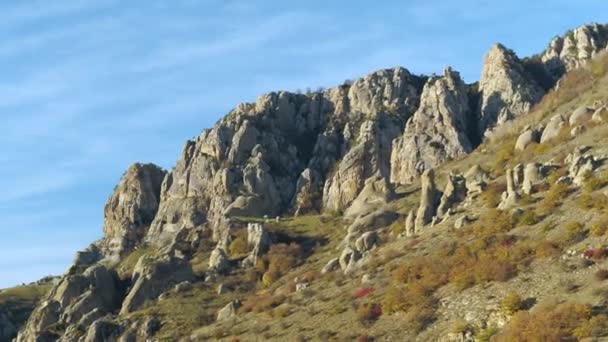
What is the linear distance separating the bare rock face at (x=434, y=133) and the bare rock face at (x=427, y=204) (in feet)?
205

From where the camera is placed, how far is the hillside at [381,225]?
59.0m

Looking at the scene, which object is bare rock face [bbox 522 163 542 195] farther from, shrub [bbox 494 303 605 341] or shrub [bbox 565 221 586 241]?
shrub [bbox 494 303 605 341]

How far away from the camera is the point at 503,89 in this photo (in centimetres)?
17862

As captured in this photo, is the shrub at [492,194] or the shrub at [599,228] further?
the shrub at [492,194]

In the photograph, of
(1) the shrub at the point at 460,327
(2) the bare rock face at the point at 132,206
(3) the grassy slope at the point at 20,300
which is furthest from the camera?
(2) the bare rock face at the point at 132,206

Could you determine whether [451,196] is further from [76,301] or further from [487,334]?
[76,301]

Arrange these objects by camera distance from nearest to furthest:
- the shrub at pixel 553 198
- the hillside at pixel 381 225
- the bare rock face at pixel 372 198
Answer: the hillside at pixel 381 225 → the shrub at pixel 553 198 → the bare rock face at pixel 372 198

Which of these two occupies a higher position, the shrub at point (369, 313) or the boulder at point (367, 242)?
the boulder at point (367, 242)

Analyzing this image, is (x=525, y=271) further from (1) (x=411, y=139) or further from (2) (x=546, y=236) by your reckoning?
(1) (x=411, y=139)

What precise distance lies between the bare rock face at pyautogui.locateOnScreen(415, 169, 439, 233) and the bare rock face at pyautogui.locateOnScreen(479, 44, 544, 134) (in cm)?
7410

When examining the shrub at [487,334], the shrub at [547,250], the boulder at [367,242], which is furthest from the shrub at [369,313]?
the boulder at [367,242]

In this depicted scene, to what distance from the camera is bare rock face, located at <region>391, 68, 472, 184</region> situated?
161 m

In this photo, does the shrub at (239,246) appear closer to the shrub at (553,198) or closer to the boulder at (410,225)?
the boulder at (410,225)

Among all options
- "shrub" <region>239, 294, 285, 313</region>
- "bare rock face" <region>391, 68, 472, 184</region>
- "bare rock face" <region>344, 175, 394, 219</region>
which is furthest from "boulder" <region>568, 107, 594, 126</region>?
"bare rock face" <region>391, 68, 472, 184</region>
